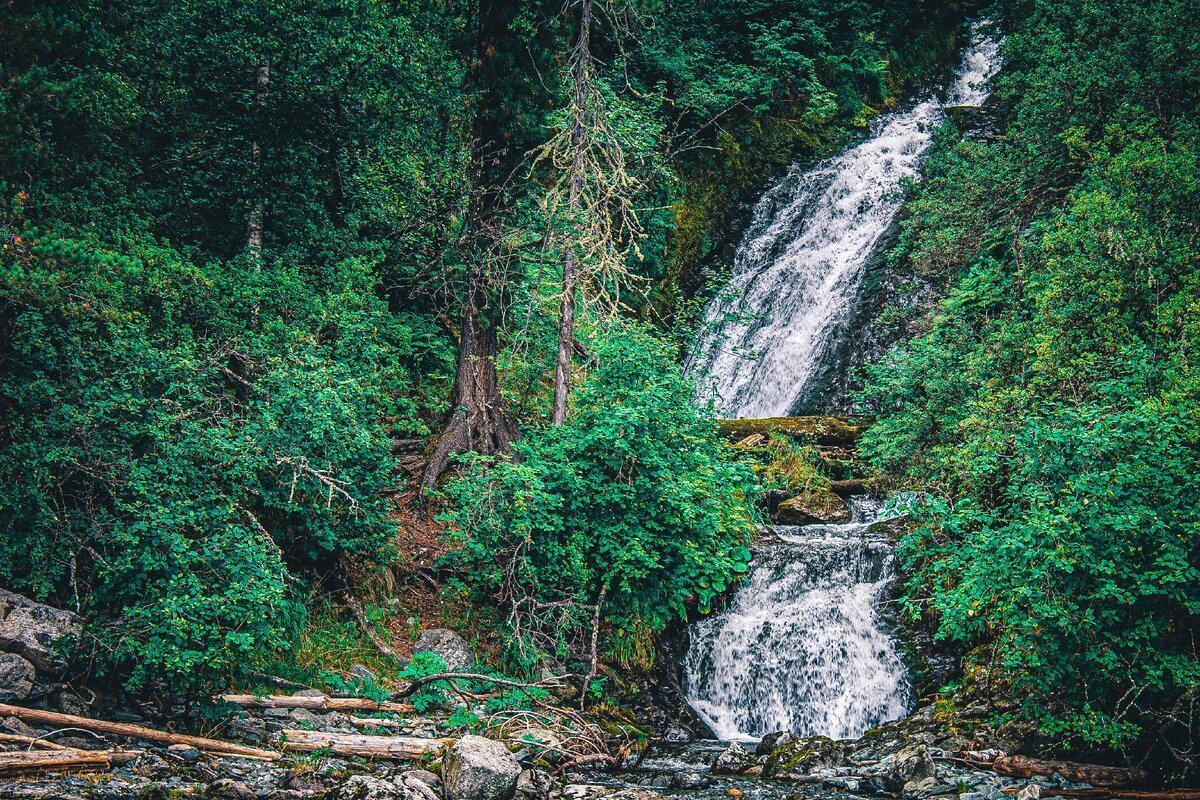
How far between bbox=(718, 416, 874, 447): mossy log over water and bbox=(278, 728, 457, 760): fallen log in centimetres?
975

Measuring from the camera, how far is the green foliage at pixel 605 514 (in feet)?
33.8

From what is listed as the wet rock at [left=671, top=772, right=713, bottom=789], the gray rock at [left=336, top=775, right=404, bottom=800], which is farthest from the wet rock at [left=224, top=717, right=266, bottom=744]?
the wet rock at [left=671, top=772, right=713, bottom=789]

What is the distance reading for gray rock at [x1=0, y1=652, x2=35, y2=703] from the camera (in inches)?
253

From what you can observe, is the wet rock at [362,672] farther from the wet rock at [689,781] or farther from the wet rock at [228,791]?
the wet rock at [689,781]

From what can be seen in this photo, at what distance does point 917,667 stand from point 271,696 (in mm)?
8181

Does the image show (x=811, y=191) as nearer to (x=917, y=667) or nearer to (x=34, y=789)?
(x=917, y=667)

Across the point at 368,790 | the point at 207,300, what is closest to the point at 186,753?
the point at 368,790

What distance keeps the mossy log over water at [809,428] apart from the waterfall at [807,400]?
0.98m

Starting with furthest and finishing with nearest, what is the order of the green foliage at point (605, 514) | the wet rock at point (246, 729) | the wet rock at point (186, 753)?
the green foliage at point (605, 514) → the wet rock at point (246, 729) → the wet rock at point (186, 753)

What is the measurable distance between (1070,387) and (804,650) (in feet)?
16.7

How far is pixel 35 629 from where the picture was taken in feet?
22.1

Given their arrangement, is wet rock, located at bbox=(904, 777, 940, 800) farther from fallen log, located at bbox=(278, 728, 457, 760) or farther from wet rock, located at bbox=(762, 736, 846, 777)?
fallen log, located at bbox=(278, 728, 457, 760)

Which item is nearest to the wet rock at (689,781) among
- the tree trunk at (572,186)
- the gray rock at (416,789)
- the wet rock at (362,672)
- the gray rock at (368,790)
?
the gray rock at (416,789)

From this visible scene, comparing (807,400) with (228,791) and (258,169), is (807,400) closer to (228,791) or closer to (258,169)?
(258,169)
